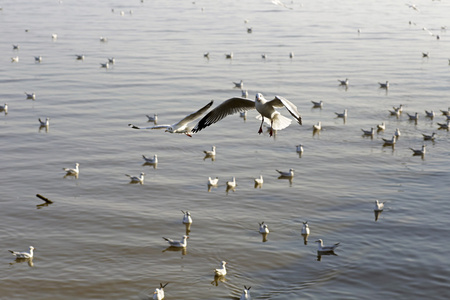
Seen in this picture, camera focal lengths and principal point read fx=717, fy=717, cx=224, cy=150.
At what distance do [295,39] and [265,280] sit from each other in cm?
5317

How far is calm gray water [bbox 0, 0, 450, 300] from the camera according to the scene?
22.8m

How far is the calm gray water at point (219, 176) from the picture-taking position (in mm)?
22781

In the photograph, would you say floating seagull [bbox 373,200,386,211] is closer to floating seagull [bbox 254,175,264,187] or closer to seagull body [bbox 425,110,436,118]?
floating seagull [bbox 254,175,264,187]

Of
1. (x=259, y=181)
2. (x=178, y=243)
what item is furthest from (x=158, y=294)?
(x=259, y=181)

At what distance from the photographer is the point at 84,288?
21.7 meters

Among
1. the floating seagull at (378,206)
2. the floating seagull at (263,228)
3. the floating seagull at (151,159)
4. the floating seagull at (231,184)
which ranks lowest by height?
the floating seagull at (263,228)

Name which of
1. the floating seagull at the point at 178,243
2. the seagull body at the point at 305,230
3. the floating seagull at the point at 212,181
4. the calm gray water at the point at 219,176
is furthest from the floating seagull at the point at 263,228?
the floating seagull at the point at 212,181

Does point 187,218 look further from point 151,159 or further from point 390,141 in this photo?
point 390,141

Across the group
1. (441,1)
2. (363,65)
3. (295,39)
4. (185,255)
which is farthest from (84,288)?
(441,1)

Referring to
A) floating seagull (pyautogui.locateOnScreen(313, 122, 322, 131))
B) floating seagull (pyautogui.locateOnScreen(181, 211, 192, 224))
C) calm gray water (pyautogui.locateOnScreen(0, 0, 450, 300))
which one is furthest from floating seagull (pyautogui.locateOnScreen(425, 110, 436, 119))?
floating seagull (pyautogui.locateOnScreen(181, 211, 192, 224))

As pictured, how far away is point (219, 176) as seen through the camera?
106 ft

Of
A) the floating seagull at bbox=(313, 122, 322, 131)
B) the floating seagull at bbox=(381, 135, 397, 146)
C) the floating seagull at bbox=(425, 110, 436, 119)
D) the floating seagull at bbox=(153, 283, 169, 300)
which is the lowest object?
the floating seagull at bbox=(153, 283, 169, 300)

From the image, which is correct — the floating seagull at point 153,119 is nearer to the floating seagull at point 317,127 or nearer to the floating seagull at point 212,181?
the floating seagull at point 317,127

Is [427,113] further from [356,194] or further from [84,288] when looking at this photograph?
[84,288]
